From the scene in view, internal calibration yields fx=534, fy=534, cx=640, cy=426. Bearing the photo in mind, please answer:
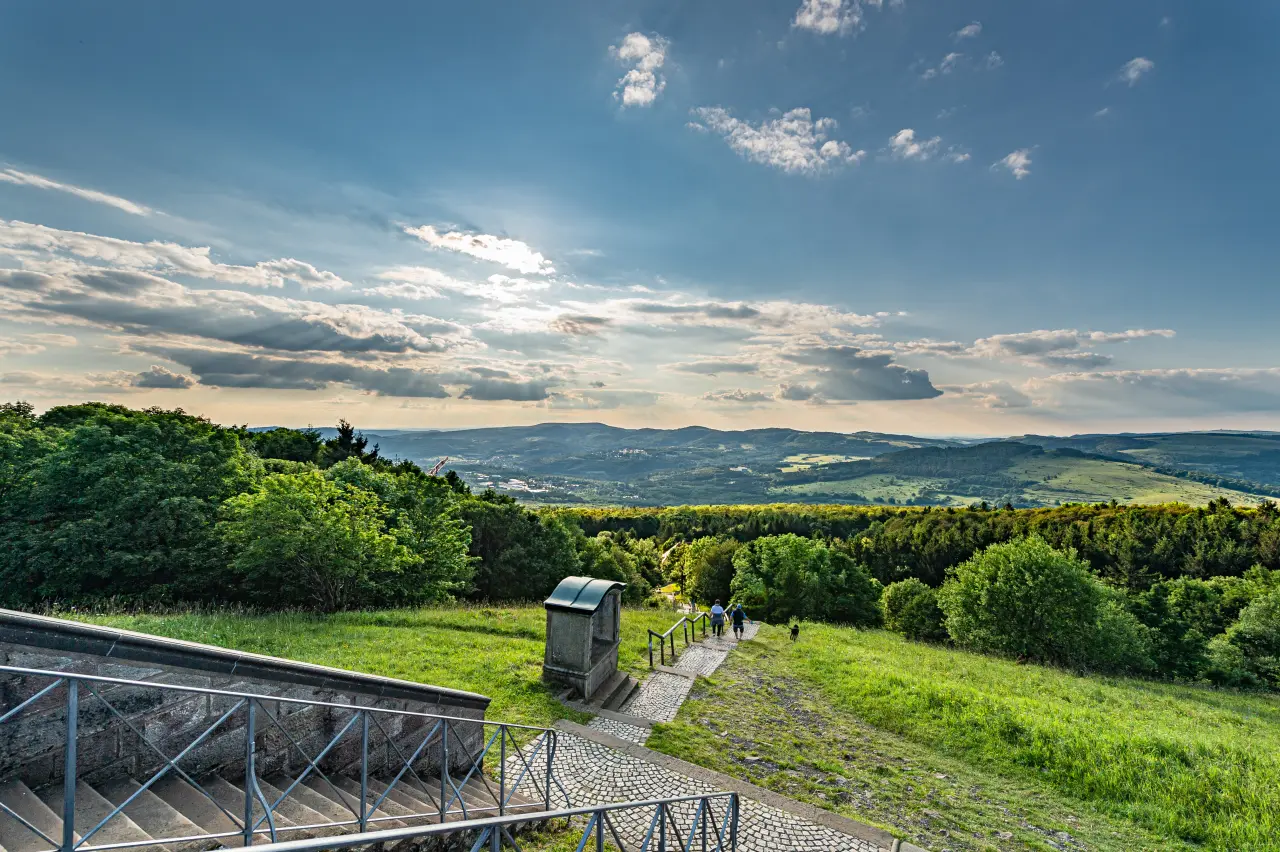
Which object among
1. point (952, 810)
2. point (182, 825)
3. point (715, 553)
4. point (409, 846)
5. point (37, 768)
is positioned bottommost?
point (715, 553)

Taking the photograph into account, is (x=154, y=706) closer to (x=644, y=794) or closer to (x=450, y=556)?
(x=644, y=794)

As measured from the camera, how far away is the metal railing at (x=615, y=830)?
2.43 m

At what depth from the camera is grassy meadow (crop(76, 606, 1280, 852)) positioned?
868 centimetres

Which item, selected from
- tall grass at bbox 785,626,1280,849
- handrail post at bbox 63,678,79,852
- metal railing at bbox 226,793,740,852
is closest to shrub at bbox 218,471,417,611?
metal railing at bbox 226,793,740,852

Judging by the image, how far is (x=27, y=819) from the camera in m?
3.75

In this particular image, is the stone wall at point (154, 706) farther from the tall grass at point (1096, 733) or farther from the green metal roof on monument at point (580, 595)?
the tall grass at point (1096, 733)

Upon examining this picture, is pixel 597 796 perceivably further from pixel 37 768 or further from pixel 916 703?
pixel 916 703

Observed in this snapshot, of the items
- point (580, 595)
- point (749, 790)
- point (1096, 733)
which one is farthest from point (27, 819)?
point (1096, 733)

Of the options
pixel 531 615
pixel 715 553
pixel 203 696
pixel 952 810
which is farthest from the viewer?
pixel 715 553

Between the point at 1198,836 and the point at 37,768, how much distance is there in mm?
14494

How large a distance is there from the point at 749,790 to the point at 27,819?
8525mm

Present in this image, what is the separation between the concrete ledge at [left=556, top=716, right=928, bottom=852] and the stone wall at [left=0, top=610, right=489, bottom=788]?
4747 mm

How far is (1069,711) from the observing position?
45.6 feet

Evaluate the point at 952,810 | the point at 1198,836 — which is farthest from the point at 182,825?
the point at 1198,836
